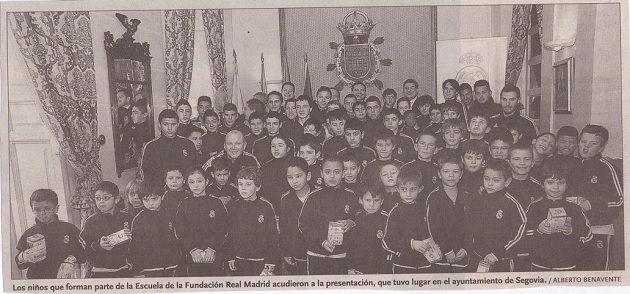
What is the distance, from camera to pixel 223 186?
6.84 feet

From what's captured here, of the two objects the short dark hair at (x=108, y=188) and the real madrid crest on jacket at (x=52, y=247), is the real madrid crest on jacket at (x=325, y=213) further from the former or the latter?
the real madrid crest on jacket at (x=52, y=247)

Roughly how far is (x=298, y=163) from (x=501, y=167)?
68 cm

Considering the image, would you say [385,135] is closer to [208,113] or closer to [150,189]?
[208,113]

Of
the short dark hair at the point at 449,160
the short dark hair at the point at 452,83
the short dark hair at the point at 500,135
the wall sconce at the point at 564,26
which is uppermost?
the wall sconce at the point at 564,26

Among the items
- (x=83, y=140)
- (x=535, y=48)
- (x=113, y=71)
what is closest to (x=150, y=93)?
(x=113, y=71)

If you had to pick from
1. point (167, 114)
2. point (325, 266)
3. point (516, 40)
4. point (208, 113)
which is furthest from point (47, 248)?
point (516, 40)

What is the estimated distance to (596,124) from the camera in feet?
6.77

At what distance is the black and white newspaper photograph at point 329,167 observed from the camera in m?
2.04

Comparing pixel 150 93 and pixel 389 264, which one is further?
pixel 150 93

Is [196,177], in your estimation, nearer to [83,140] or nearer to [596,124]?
[83,140]

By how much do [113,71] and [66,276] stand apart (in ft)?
2.38

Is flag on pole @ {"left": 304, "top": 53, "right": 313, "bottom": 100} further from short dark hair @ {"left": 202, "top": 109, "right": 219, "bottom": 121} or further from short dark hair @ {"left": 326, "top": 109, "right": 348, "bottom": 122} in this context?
short dark hair @ {"left": 202, "top": 109, "right": 219, "bottom": 121}

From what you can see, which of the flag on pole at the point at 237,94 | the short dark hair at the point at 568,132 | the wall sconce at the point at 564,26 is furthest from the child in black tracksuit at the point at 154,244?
the wall sconce at the point at 564,26

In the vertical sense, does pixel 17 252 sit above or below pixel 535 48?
below
